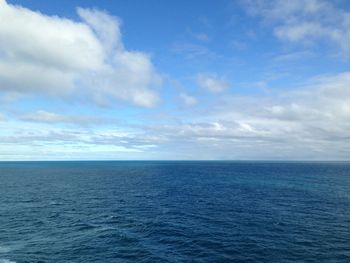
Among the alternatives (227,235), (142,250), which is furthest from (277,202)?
(142,250)

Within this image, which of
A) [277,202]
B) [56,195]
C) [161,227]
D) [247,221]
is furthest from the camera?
[56,195]

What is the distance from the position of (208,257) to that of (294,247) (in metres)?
18.5

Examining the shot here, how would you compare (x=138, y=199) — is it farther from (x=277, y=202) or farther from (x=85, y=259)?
(x=85, y=259)

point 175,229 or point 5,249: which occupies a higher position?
point 175,229

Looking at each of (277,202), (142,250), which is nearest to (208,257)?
(142,250)

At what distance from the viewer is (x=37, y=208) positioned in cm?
9662

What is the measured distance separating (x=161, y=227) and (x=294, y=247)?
31.9m

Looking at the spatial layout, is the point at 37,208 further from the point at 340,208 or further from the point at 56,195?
the point at 340,208

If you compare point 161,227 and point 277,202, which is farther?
point 277,202

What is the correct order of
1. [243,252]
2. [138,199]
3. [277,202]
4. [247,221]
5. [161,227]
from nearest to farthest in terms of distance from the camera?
1. [243,252]
2. [161,227]
3. [247,221]
4. [277,202]
5. [138,199]

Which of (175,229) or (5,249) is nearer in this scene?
(5,249)

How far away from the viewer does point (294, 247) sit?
59312 mm

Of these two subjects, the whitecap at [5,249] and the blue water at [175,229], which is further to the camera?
the whitecap at [5,249]

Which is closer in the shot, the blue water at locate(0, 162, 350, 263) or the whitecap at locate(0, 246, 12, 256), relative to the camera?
the blue water at locate(0, 162, 350, 263)
